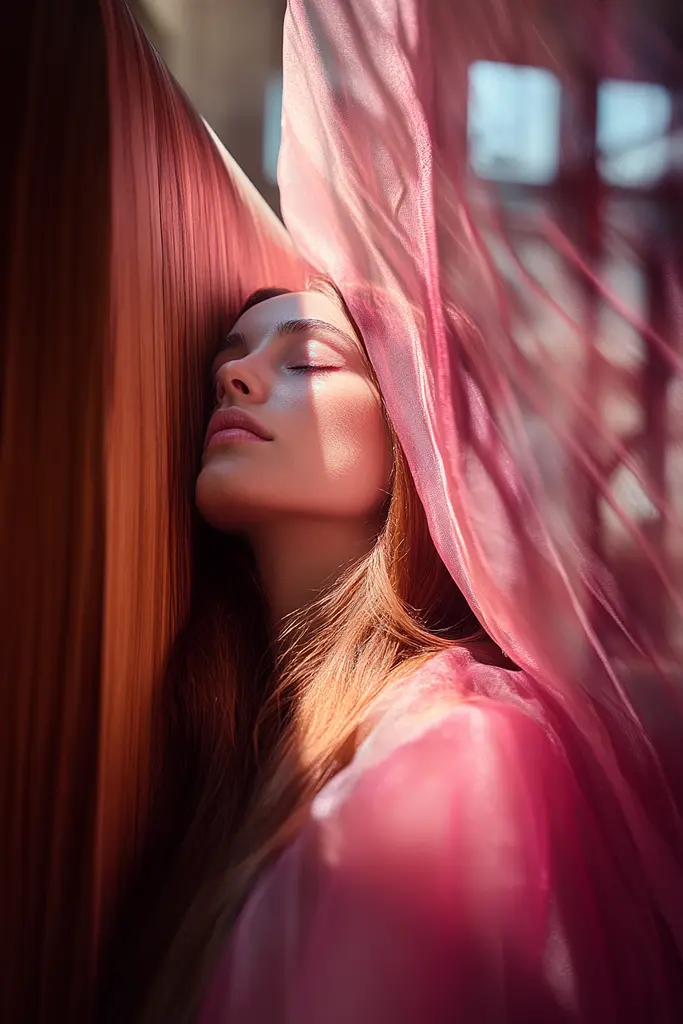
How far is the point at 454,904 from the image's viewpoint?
0.57 meters

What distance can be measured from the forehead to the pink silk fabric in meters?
0.13

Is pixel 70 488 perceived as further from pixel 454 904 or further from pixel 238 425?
pixel 454 904

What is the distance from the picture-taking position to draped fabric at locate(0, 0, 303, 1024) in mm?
622

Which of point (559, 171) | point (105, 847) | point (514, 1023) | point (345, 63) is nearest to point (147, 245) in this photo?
point (345, 63)

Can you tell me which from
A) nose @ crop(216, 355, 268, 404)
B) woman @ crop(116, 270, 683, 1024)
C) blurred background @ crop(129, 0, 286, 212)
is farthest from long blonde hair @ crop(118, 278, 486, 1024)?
blurred background @ crop(129, 0, 286, 212)

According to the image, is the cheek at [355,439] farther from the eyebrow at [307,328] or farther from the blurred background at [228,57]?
the blurred background at [228,57]

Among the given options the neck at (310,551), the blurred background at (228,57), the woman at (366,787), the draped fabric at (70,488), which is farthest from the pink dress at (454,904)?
the blurred background at (228,57)

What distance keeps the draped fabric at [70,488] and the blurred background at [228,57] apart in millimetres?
208

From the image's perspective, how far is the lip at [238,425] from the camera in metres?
0.81

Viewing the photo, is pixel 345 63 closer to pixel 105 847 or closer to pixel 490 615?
pixel 490 615

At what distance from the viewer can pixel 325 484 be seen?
0.81 m

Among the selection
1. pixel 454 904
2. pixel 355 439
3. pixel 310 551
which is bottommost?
pixel 454 904

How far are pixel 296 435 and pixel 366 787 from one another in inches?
12.9

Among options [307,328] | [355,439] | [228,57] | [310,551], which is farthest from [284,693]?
[228,57]
